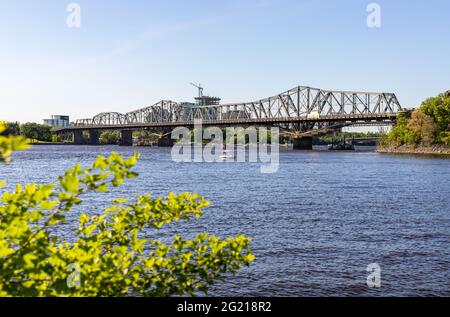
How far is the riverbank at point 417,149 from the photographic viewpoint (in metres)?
135

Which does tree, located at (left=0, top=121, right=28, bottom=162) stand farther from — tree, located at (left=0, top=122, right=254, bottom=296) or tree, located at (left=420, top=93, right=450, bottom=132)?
tree, located at (left=420, top=93, right=450, bottom=132)

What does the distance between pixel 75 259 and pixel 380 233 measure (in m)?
24.7

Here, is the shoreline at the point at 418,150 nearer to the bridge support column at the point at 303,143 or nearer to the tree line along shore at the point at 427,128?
the tree line along shore at the point at 427,128

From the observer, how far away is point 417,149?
145 m

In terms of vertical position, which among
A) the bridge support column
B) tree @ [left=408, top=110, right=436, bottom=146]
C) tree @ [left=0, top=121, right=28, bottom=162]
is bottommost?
the bridge support column

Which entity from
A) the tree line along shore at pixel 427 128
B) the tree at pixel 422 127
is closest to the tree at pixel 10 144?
the tree line along shore at pixel 427 128

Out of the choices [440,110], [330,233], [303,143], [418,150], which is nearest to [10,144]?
[330,233]

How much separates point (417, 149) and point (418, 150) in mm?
812

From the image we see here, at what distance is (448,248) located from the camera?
981 inches

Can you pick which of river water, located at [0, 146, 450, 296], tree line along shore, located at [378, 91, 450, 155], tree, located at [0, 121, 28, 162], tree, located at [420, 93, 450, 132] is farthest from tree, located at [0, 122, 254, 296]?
tree, located at [420, 93, 450, 132]

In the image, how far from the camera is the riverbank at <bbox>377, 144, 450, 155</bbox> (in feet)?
443

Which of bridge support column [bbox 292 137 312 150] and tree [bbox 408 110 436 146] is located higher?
tree [bbox 408 110 436 146]

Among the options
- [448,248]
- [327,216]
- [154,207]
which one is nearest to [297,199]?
[327,216]
